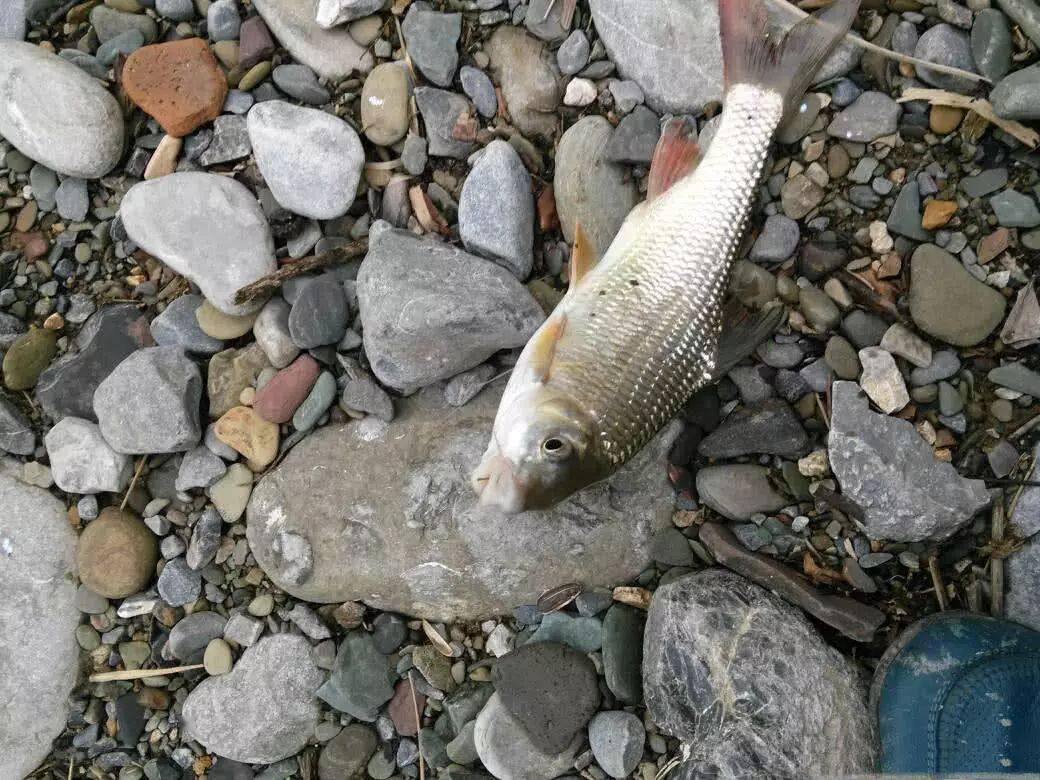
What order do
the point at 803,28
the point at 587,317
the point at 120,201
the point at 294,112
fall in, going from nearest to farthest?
the point at 587,317
the point at 803,28
the point at 294,112
the point at 120,201

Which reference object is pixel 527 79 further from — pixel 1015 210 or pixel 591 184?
pixel 1015 210

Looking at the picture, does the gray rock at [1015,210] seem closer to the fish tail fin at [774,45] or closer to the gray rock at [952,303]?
the gray rock at [952,303]

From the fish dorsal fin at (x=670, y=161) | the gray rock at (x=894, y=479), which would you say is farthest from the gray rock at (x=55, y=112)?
the gray rock at (x=894, y=479)

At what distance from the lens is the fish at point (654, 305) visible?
3.02 metres

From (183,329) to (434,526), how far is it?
1.57 meters

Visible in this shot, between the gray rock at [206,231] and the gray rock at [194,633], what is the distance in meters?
1.49

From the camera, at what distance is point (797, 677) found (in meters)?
3.43

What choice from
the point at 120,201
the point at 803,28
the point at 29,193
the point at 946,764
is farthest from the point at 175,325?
the point at 946,764

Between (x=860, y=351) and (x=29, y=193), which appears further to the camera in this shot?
(x=29, y=193)

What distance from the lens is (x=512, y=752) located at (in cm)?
363

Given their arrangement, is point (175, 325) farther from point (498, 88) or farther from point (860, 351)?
point (860, 351)

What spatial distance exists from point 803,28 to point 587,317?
161 centimetres

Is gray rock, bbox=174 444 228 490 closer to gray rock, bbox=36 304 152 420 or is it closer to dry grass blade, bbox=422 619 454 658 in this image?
gray rock, bbox=36 304 152 420

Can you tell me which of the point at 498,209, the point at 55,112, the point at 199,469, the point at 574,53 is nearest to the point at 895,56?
the point at 574,53
